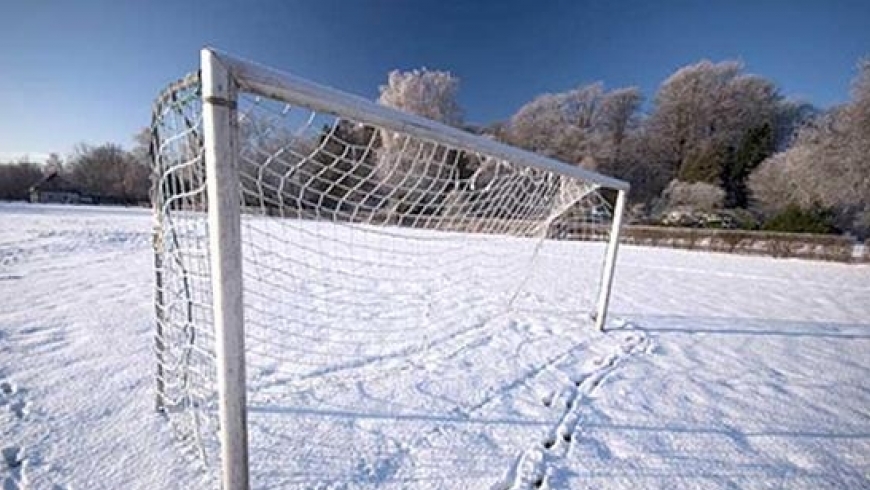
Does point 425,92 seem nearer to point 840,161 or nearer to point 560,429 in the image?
point 840,161

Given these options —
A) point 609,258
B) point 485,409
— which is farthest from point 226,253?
point 609,258

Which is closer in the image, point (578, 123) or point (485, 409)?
point (485, 409)

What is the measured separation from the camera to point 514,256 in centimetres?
1120

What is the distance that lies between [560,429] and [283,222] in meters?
2.90

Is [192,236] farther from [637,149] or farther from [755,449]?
[637,149]

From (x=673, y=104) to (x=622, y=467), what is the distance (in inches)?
1494

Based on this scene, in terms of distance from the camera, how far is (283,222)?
3.78 m

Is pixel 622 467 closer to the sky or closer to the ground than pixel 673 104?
closer to the ground

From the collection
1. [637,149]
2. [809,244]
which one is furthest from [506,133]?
[809,244]

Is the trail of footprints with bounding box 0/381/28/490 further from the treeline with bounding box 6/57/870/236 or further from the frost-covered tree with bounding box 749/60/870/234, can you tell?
the frost-covered tree with bounding box 749/60/870/234

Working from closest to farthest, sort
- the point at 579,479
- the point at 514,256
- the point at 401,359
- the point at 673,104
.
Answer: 1. the point at 579,479
2. the point at 401,359
3. the point at 514,256
4. the point at 673,104

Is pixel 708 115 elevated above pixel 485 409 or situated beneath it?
elevated above

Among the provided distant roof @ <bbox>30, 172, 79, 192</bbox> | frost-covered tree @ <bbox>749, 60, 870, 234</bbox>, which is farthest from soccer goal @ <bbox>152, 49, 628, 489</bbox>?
distant roof @ <bbox>30, 172, 79, 192</bbox>

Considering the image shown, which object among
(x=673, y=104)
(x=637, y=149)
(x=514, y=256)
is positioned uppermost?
(x=673, y=104)
